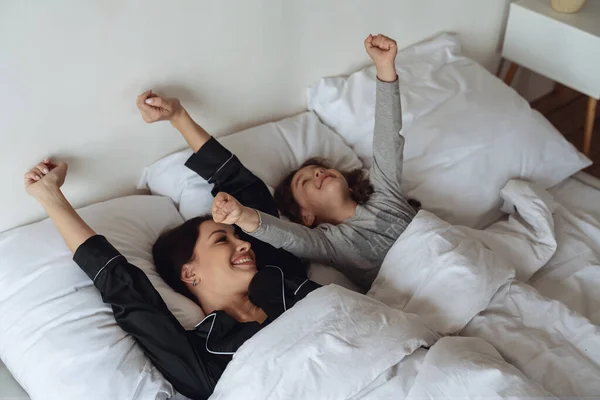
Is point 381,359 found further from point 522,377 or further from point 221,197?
point 221,197

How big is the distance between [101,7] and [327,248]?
0.70m

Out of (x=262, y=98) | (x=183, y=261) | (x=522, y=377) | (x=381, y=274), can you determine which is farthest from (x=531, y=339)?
(x=262, y=98)

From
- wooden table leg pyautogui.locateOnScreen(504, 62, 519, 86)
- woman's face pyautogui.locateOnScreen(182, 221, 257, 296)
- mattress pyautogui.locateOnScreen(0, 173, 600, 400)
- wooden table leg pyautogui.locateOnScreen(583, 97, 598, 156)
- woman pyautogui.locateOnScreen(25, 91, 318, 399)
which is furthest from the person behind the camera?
wooden table leg pyautogui.locateOnScreen(504, 62, 519, 86)

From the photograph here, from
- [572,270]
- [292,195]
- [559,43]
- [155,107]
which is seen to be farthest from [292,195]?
[559,43]

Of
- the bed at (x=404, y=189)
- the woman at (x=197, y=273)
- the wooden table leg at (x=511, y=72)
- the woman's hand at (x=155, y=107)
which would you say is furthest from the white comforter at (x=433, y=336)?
the wooden table leg at (x=511, y=72)

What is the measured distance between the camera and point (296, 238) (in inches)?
55.2

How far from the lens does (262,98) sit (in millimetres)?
1687

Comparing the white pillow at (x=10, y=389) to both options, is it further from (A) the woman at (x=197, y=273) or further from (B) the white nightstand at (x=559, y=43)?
(B) the white nightstand at (x=559, y=43)

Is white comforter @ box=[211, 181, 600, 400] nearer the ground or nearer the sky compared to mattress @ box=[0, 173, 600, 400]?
nearer the sky

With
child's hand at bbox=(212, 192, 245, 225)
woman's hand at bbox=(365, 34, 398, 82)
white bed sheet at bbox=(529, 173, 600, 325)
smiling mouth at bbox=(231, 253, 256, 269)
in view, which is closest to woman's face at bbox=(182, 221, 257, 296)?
smiling mouth at bbox=(231, 253, 256, 269)

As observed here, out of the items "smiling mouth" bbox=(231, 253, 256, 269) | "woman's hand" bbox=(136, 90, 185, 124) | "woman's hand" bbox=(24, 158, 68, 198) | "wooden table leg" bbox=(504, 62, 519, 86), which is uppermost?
"woman's hand" bbox=(136, 90, 185, 124)

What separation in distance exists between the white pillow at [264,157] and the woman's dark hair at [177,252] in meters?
0.11

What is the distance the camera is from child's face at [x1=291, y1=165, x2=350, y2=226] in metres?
1.53

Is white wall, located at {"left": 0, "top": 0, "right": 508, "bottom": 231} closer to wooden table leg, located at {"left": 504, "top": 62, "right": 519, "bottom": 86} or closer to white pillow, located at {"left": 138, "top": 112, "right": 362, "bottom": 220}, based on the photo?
white pillow, located at {"left": 138, "top": 112, "right": 362, "bottom": 220}
